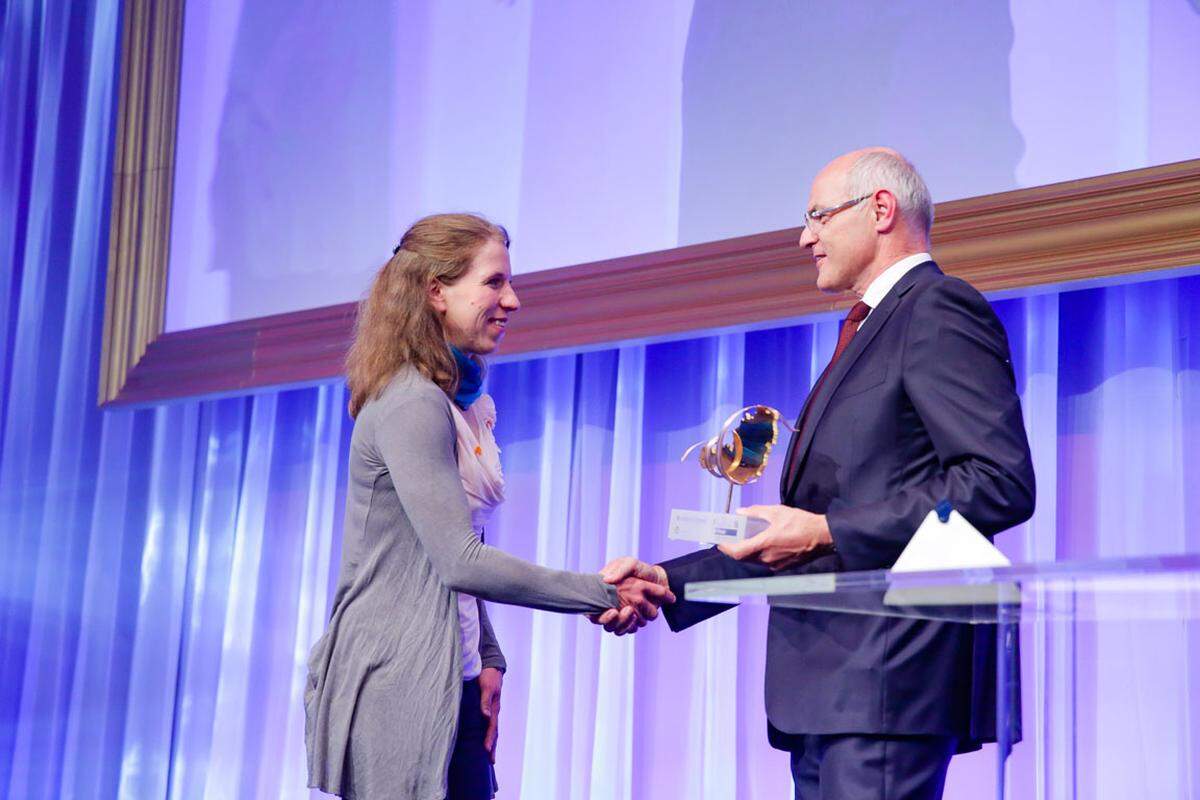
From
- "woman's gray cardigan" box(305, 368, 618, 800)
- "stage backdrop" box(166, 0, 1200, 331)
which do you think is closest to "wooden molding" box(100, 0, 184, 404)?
"stage backdrop" box(166, 0, 1200, 331)

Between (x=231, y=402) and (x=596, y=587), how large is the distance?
2.50 meters

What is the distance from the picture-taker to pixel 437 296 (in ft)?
6.81

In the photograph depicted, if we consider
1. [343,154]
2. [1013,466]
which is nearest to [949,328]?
[1013,466]

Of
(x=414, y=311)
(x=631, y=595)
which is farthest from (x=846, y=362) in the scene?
(x=414, y=311)

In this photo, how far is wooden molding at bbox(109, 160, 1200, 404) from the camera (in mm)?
2332

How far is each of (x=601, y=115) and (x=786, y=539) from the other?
5.81 feet

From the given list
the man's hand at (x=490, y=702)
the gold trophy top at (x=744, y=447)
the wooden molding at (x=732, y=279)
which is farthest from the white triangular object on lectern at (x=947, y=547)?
the wooden molding at (x=732, y=279)

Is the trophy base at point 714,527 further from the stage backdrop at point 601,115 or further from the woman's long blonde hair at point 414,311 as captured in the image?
the stage backdrop at point 601,115

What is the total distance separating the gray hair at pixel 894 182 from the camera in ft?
6.31

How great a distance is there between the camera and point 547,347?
3.12m

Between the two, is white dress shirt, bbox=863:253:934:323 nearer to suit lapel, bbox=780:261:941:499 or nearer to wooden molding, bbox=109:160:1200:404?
suit lapel, bbox=780:261:941:499

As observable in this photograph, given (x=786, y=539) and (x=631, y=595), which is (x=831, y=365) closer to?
(x=786, y=539)

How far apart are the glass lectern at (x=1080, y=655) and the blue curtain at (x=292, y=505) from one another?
1.44m

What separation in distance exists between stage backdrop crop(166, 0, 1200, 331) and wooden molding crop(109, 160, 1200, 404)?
0.06m
